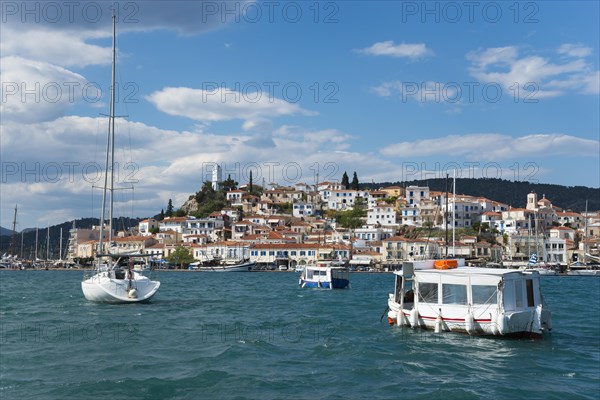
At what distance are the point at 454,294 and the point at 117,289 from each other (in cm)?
1746

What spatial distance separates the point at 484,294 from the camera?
2052cm

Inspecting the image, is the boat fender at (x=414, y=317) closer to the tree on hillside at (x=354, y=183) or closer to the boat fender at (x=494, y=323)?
the boat fender at (x=494, y=323)

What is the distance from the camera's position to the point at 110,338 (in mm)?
20641

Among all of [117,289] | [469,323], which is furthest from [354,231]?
[469,323]

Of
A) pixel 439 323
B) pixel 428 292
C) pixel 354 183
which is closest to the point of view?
pixel 439 323

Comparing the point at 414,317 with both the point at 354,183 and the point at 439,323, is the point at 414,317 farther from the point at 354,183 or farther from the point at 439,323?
the point at 354,183

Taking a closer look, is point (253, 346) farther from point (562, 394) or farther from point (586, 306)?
point (586, 306)

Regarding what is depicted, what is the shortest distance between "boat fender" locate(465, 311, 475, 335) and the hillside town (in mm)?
70169

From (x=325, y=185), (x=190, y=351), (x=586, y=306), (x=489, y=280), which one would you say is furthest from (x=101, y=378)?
(x=325, y=185)

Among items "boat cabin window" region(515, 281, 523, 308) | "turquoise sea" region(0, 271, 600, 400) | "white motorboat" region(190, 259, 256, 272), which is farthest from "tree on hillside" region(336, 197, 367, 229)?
"boat cabin window" region(515, 281, 523, 308)

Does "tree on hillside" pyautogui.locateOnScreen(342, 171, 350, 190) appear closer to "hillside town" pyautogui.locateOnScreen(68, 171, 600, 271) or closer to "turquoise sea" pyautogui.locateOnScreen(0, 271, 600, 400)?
"hillside town" pyautogui.locateOnScreen(68, 171, 600, 271)

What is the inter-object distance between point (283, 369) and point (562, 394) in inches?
238

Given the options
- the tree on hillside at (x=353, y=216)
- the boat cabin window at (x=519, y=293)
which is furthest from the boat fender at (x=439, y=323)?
the tree on hillside at (x=353, y=216)

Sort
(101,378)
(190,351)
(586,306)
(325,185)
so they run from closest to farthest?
(101,378), (190,351), (586,306), (325,185)
